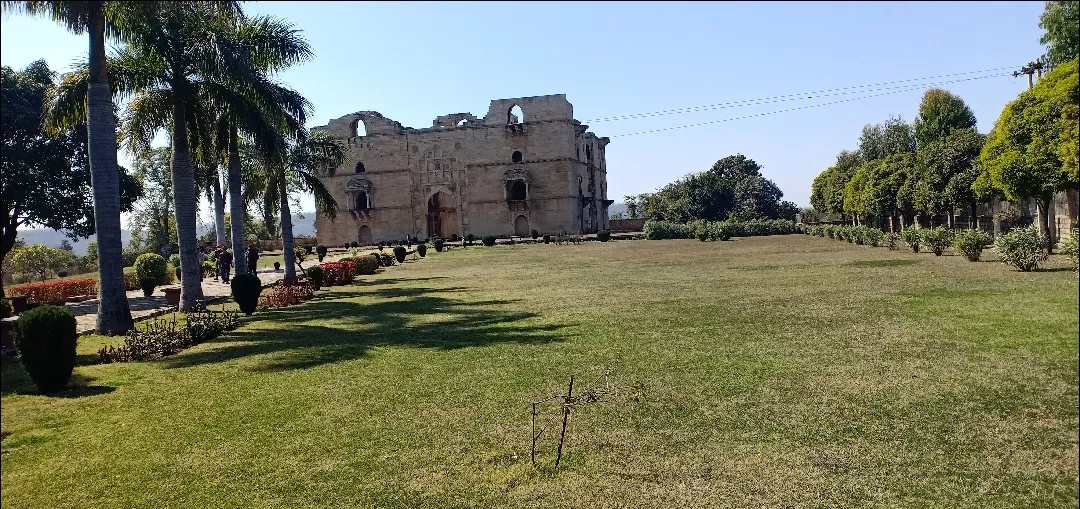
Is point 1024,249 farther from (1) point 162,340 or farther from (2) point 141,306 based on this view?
(2) point 141,306

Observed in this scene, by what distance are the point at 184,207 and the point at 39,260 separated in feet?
66.9

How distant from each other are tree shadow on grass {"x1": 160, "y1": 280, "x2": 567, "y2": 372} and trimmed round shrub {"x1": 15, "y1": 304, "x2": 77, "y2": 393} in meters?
1.78

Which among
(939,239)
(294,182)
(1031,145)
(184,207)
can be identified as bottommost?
(939,239)

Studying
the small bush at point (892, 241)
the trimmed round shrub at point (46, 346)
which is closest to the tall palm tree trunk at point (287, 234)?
the trimmed round shrub at point (46, 346)

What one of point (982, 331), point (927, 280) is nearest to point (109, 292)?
point (982, 331)

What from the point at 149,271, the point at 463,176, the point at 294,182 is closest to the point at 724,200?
the point at 463,176

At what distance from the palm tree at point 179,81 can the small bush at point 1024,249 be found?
17991 millimetres

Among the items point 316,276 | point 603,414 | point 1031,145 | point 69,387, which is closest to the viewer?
point 603,414

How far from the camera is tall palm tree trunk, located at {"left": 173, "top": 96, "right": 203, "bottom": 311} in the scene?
52.2 feet

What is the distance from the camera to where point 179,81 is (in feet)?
51.6

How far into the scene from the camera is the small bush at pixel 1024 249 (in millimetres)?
15570

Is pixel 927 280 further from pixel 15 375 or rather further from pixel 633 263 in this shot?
pixel 15 375

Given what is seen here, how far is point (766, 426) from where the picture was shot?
612cm

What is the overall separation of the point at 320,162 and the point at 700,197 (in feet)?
138
